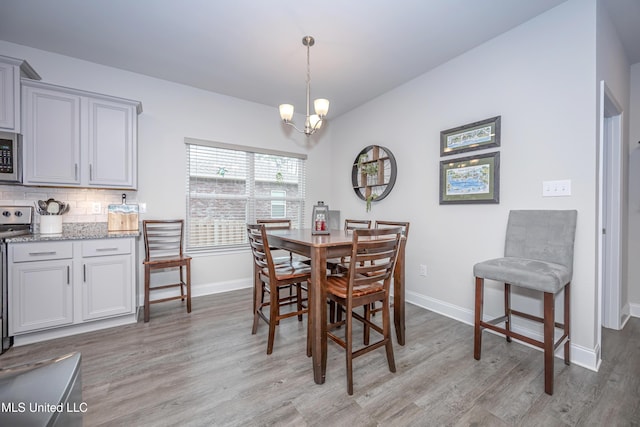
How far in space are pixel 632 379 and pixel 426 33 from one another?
9.84 feet

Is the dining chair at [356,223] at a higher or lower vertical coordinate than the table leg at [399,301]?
higher

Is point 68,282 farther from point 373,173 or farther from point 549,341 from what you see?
point 549,341

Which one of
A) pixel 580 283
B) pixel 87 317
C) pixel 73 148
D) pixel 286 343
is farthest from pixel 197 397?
pixel 580 283

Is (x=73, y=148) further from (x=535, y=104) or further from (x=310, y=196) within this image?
(x=535, y=104)

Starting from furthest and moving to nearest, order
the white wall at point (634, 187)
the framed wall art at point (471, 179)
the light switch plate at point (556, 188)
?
the white wall at point (634, 187) → the framed wall art at point (471, 179) → the light switch plate at point (556, 188)

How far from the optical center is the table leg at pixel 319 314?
178 cm

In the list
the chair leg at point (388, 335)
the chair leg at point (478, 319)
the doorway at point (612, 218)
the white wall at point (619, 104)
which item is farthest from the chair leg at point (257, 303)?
the doorway at point (612, 218)

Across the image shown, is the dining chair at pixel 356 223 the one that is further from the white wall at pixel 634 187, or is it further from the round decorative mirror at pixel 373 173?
the white wall at pixel 634 187

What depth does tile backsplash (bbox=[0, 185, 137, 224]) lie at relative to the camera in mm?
2660

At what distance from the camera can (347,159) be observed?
4.38 meters

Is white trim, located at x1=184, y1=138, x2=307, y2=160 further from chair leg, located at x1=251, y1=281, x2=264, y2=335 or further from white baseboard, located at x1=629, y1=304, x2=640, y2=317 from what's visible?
white baseboard, located at x1=629, y1=304, x2=640, y2=317

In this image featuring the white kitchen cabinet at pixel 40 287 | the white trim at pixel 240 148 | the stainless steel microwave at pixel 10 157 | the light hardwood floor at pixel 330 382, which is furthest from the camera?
the white trim at pixel 240 148

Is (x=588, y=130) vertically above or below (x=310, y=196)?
above

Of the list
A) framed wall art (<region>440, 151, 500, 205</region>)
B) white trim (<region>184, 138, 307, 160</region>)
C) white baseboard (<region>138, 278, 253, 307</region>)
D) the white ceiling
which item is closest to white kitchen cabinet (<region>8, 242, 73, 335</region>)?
white baseboard (<region>138, 278, 253, 307</region>)
